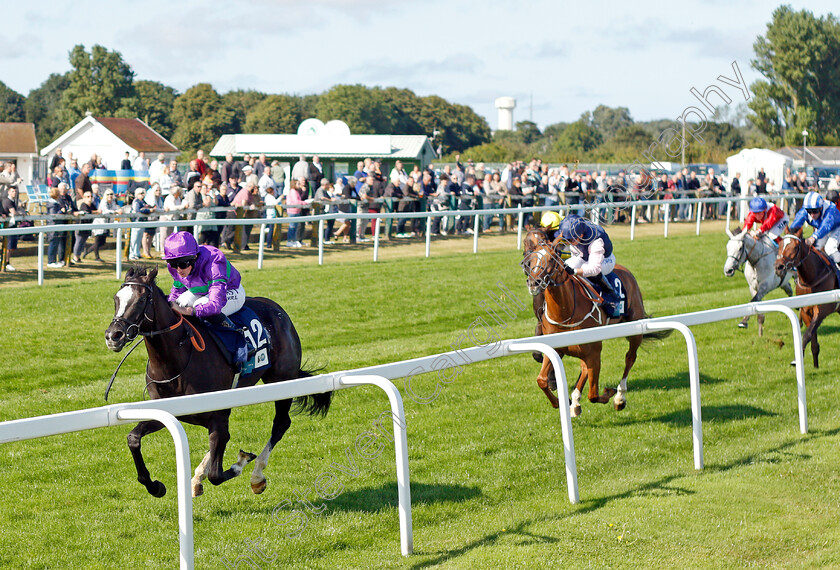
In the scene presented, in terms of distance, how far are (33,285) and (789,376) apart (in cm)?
897

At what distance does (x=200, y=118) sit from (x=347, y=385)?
215 ft

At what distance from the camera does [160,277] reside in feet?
40.9

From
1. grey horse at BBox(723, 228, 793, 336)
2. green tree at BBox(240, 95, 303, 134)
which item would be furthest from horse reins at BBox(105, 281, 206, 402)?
green tree at BBox(240, 95, 303, 134)

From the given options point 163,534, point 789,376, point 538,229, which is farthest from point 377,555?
point 789,376

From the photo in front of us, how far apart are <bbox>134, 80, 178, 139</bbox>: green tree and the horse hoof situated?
57155 millimetres

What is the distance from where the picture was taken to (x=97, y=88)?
58562mm

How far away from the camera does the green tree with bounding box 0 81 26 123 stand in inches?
3083

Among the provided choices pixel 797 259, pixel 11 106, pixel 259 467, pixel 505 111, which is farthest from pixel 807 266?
pixel 505 111

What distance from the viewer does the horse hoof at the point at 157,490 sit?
4.79 m

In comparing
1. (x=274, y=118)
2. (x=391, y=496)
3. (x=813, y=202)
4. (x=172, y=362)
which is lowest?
(x=391, y=496)

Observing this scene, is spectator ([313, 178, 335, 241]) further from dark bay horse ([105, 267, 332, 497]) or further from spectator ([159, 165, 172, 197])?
dark bay horse ([105, 267, 332, 497])

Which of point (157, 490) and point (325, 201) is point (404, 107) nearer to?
point (325, 201)

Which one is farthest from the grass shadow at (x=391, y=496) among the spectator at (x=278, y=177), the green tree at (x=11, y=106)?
the green tree at (x=11, y=106)

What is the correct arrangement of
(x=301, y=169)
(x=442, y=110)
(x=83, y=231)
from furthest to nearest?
(x=442, y=110)
(x=301, y=169)
(x=83, y=231)
